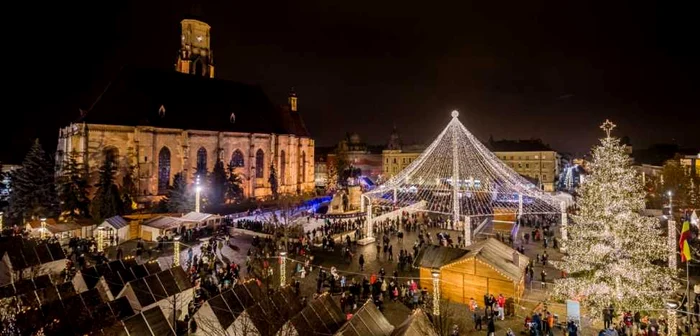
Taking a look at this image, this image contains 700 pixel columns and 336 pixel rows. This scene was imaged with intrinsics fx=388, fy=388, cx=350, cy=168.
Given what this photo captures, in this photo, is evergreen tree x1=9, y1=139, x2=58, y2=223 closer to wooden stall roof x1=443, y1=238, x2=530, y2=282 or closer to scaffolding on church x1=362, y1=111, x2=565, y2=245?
scaffolding on church x1=362, y1=111, x2=565, y2=245

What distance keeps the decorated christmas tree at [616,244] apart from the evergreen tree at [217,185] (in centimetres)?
3206

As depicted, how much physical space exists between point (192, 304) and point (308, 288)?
15.2 feet

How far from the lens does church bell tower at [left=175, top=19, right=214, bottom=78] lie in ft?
162

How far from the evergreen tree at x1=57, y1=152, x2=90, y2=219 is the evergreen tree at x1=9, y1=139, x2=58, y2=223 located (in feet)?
2.63

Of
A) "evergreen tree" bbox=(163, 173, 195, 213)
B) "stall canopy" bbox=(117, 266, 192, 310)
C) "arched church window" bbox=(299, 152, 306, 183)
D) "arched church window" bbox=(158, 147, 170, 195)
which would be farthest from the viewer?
"arched church window" bbox=(299, 152, 306, 183)

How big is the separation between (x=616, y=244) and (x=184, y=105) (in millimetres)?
40898

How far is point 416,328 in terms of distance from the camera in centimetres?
943

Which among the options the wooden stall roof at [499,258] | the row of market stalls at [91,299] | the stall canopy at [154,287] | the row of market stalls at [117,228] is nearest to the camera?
the row of market stalls at [91,299]

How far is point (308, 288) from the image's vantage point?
16.4 meters

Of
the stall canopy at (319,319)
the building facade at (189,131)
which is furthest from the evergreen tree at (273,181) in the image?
the stall canopy at (319,319)

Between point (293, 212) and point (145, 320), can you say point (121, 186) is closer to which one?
point (293, 212)

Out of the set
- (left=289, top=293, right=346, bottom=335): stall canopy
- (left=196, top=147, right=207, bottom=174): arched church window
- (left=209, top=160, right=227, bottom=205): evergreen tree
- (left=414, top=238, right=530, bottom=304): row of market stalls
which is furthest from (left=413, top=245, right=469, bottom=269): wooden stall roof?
(left=196, top=147, right=207, bottom=174): arched church window

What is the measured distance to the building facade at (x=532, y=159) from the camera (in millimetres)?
63344

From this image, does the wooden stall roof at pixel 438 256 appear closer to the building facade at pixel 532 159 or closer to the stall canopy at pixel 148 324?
the stall canopy at pixel 148 324
